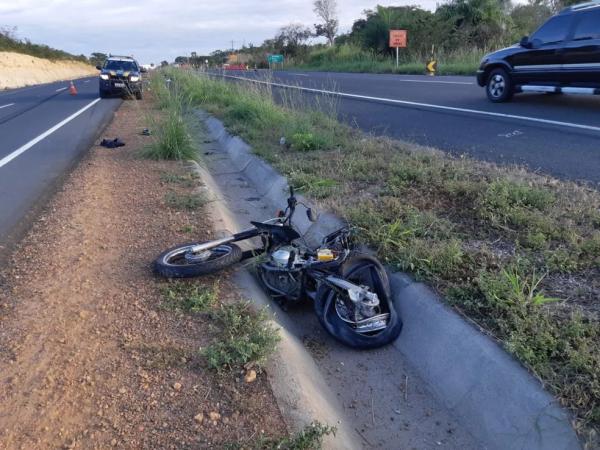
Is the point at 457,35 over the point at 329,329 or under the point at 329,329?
over

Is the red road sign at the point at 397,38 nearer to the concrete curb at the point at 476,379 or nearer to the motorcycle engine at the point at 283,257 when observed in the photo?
the motorcycle engine at the point at 283,257

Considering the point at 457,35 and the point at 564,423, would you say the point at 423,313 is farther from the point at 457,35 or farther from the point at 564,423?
the point at 457,35

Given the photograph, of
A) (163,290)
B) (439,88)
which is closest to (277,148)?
(163,290)

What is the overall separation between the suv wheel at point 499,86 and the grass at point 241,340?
9.63 m

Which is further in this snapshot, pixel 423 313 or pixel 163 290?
pixel 163 290

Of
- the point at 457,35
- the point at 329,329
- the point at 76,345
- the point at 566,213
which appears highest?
the point at 457,35

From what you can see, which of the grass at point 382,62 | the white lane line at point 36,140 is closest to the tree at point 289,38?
the grass at point 382,62

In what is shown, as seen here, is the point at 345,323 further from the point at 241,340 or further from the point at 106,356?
the point at 106,356

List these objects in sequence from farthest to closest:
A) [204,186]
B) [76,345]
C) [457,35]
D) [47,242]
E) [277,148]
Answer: [457,35] < [277,148] < [204,186] < [47,242] < [76,345]

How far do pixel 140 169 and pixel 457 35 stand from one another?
25298 millimetres

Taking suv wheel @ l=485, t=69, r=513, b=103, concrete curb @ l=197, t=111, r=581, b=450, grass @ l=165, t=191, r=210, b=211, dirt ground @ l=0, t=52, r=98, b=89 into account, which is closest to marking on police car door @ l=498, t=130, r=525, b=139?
suv wheel @ l=485, t=69, r=513, b=103

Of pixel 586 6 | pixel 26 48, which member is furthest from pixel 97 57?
pixel 586 6

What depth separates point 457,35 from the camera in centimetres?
2844

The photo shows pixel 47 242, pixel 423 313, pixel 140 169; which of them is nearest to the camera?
pixel 423 313
